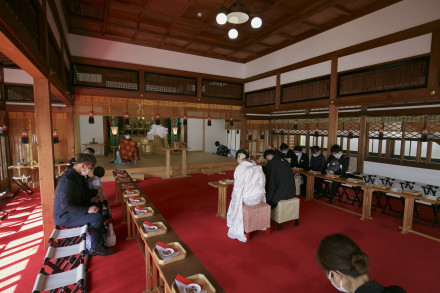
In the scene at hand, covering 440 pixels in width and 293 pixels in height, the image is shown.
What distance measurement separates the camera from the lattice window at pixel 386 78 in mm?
4855

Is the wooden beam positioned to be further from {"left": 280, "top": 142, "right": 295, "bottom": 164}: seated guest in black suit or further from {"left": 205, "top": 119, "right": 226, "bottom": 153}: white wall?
{"left": 205, "top": 119, "right": 226, "bottom": 153}: white wall

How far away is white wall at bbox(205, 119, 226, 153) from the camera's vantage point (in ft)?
53.2

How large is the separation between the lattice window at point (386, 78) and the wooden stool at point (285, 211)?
3716 mm

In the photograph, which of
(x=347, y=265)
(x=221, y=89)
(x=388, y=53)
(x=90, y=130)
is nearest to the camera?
(x=347, y=265)

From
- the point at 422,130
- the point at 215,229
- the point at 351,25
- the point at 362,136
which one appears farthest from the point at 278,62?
the point at 215,229

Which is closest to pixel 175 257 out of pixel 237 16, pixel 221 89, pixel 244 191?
pixel 244 191

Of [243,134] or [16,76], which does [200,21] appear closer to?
[243,134]

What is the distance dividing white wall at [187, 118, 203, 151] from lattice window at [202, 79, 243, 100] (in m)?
5.82

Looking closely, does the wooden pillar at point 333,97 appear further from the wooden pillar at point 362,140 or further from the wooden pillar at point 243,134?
the wooden pillar at point 243,134

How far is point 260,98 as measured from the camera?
9570mm

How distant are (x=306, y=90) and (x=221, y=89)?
4.05 meters

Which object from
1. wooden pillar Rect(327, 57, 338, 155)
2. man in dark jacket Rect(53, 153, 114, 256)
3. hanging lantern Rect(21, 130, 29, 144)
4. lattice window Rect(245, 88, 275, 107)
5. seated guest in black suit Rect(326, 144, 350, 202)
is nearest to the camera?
man in dark jacket Rect(53, 153, 114, 256)

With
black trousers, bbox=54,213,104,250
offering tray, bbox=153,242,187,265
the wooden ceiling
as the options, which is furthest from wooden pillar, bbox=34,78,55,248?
the wooden ceiling

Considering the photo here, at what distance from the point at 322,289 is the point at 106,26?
342 inches
